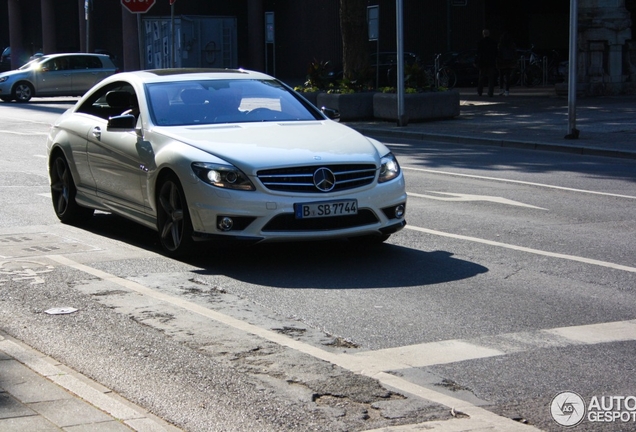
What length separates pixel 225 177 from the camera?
8438mm

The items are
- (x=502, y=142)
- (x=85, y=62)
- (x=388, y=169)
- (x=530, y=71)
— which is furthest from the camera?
(x=530, y=71)

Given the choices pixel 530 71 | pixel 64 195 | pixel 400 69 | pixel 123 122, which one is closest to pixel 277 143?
pixel 123 122

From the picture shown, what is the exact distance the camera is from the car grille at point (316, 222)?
844 cm

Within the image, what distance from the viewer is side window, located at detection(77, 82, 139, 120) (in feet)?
33.5

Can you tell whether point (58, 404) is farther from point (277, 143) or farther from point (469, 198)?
point (469, 198)

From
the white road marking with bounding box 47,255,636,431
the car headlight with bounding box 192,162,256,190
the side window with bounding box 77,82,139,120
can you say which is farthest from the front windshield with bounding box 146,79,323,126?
the white road marking with bounding box 47,255,636,431

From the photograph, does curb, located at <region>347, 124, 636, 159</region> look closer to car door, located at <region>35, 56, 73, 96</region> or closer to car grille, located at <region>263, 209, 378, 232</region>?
car grille, located at <region>263, 209, 378, 232</region>

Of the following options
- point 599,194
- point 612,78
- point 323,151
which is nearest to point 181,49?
point 612,78

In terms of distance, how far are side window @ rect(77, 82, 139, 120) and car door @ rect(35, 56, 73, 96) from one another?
2773cm

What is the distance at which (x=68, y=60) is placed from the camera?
125 feet

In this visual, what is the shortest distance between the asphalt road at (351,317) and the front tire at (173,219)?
0.56 feet

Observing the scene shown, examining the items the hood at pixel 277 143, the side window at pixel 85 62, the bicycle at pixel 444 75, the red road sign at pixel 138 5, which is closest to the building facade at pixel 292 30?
the bicycle at pixel 444 75

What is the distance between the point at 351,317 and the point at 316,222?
1.66 m

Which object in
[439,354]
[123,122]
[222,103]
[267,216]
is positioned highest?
[222,103]
